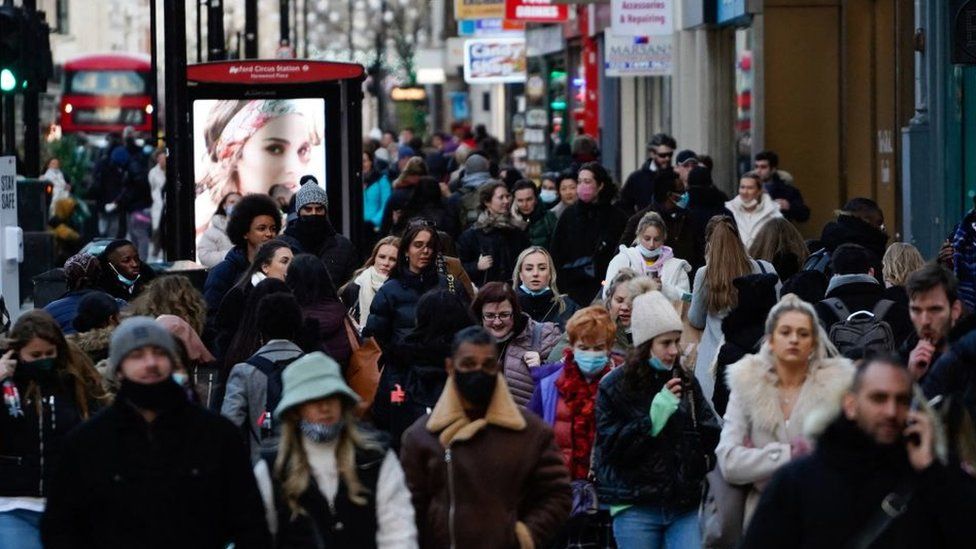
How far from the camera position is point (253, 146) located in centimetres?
2047

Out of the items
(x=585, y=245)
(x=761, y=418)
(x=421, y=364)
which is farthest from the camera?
(x=585, y=245)

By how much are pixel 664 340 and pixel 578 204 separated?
28.0 feet

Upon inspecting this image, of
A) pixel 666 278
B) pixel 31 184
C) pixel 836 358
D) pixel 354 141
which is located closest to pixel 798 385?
pixel 836 358

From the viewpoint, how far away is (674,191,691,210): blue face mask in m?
16.9

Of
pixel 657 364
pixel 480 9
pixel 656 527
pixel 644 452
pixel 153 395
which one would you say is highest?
pixel 480 9

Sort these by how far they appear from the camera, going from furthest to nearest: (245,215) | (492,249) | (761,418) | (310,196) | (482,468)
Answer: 1. (492,249)
2. (310,196)
3. (245,215)
4. (761,418)
5. (482,468)

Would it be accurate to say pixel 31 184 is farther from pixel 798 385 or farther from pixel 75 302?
pixel 798 385

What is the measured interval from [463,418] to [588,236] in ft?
32.1

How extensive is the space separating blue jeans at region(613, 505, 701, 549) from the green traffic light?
1014 cm

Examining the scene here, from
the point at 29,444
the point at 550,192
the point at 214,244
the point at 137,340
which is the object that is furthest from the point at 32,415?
the point at 550,192

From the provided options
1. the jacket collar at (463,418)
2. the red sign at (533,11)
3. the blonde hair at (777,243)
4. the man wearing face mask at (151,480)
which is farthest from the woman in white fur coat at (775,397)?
the red sign at (533,11)

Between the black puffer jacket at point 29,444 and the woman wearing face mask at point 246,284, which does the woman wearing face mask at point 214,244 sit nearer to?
the woman wearing face mask at point 246,284

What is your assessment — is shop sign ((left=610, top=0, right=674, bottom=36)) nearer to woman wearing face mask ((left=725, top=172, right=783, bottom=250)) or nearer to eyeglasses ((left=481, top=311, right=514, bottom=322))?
woman wearing face mask ((left=725, top=172, right=783, bottom=250))

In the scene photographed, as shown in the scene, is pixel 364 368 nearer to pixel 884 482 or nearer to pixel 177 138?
pixel 884 482
